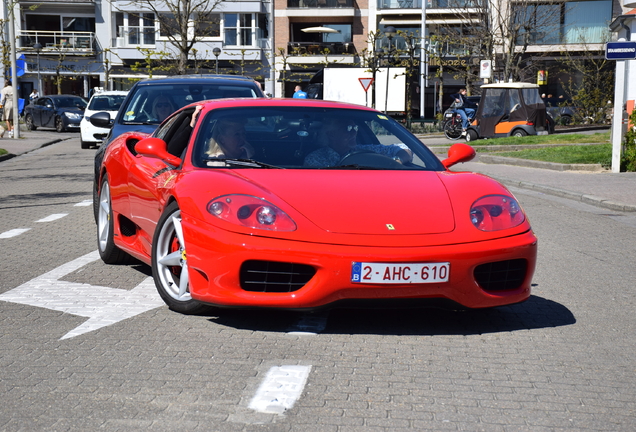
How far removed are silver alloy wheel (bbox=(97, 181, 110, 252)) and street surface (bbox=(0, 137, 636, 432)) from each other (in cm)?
31

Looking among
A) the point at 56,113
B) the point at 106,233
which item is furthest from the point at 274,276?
the point at 56,113

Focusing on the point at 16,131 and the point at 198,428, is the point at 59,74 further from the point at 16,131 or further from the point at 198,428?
the point at 198,428

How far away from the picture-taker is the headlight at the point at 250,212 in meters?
4.84

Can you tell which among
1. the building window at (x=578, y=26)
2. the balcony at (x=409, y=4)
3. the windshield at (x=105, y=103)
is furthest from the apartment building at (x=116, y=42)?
the windshield at (x=105, y=103)

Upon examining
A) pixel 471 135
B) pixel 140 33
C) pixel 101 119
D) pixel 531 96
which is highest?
pixel 140 33

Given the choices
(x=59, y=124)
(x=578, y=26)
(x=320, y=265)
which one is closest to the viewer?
(x=320, y=265)

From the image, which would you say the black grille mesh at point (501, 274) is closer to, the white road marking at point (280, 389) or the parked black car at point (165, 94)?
the white road marking at point (280, 389)

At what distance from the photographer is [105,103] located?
29.9 meters

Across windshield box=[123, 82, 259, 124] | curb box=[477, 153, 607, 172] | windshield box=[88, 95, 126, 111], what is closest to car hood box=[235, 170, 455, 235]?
windshield box=[123, 82, 259, 124]

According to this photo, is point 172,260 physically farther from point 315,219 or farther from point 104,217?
point 104,217

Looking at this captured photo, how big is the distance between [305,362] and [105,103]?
87.8ft

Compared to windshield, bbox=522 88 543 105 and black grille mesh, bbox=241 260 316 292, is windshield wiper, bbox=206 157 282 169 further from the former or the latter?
windshield, bbox=522 88 543 105

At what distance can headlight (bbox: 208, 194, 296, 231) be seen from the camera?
4.84m

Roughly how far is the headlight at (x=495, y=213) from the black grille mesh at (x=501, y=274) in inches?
8.1
